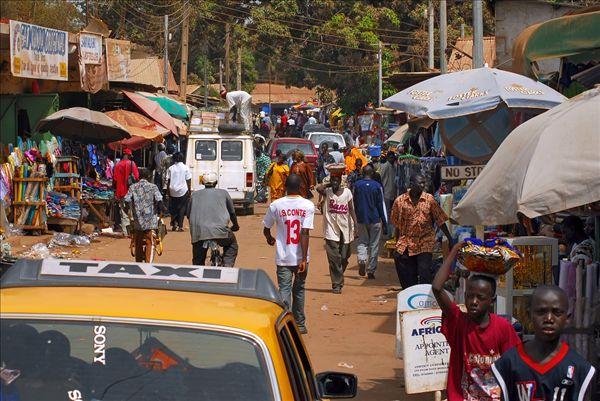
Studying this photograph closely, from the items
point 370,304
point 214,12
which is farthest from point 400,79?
point 214,12

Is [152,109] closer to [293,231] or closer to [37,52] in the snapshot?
[37,52]

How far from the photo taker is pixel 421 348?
8.85m

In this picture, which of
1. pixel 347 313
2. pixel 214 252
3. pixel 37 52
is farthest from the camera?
pixel 37 52

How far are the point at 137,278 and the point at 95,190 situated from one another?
65.7ft

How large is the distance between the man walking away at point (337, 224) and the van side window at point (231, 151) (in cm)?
1261

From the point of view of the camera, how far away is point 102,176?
26172 millimetres

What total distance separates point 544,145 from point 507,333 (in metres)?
1.22

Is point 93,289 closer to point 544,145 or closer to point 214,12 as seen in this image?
point 544,145

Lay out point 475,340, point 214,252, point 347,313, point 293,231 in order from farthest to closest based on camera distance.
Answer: point 347,313 < point 214,252 < point 293,231 < point 475,340

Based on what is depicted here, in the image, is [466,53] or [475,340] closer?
[475,340]

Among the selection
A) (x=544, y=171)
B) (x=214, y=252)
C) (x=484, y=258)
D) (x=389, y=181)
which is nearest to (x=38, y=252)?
(x=214, y=252)

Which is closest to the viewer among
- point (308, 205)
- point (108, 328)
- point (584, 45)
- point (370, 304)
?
point (108, 328)

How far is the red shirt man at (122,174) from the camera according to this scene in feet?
75.2

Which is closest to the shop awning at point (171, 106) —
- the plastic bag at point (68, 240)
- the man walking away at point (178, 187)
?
the man walking away at point (178, 187)
